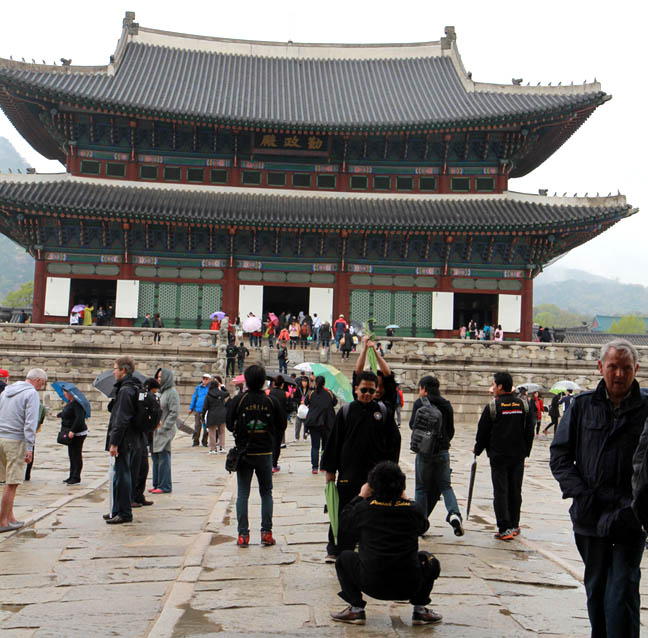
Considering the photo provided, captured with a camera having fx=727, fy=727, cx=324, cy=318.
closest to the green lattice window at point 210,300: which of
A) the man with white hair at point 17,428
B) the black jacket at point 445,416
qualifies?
the man with white hair at point 17,428

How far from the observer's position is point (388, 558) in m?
5.04

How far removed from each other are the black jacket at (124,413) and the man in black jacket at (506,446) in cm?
409

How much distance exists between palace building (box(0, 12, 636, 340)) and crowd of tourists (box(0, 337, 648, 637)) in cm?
2013

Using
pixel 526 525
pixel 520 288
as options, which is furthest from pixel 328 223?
pixel 526 525

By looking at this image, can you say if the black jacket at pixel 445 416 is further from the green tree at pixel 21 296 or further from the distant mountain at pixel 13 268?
the distant mountain at pixel 13 268

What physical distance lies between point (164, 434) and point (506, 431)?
16.4 feet

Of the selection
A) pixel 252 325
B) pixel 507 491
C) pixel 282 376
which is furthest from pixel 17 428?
pixel 252 325

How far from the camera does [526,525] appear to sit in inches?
362

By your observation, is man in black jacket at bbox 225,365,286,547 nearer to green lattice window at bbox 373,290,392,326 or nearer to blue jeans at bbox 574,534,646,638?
blue jeans at bbox 574,534,646,638

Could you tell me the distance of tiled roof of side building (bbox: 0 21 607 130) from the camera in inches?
1204

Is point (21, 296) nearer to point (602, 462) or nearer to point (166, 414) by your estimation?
point (166, 414)

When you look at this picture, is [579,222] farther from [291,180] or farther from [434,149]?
[291,180]

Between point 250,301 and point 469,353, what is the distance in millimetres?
10472

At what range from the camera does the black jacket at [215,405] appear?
15133 mm
